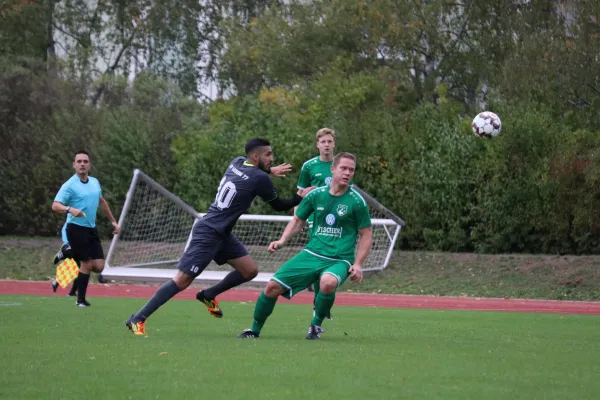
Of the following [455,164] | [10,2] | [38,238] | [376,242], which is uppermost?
[10,2]

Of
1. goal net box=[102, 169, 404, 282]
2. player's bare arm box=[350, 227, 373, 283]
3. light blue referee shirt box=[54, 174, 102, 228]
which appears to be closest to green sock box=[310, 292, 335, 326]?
player's bare arm box=[350, 227, 373, 283]

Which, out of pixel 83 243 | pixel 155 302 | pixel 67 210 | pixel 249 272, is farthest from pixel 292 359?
pixel 83 243

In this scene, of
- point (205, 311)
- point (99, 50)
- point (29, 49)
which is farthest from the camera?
point (99, 50)

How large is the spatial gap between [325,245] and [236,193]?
118 cm

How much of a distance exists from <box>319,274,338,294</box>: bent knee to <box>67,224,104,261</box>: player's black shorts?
5883 millimetres

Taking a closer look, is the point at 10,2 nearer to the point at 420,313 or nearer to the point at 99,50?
the point at 99,50

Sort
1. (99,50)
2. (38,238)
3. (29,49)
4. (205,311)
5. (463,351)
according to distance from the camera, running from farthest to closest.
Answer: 1. (99,50)
2. (29,49)
3. (38,238)
4. (205,311)
5. (463,351)

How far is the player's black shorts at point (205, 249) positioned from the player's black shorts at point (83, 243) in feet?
13.9

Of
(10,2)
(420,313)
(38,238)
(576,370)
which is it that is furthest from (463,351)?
(10,2)

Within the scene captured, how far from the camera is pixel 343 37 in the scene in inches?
1570

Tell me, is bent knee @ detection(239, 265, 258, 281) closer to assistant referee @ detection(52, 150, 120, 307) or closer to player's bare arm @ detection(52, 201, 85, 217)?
player's bare arm @ detection(52, 201, 85, 217)

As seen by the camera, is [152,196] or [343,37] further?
[343,37]

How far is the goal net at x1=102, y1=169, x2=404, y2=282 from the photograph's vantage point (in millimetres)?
23812

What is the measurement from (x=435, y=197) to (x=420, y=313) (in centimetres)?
1113
